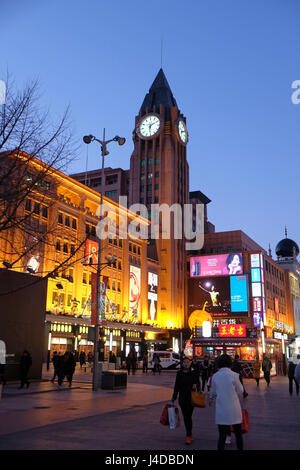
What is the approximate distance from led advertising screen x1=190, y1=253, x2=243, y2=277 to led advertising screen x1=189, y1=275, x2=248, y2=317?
1041 mm

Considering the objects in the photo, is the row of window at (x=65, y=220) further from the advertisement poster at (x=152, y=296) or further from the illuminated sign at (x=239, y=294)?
the illuminated sign at (x=239, y=294)

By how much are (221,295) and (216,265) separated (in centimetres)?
532

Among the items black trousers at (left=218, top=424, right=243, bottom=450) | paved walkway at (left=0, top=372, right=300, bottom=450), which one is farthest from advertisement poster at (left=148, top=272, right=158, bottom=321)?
black trousers at (left=218, top=424, right=243, bottom=450)

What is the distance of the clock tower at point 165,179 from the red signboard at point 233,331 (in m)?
19.5

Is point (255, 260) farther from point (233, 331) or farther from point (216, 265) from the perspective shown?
point (233, 331)

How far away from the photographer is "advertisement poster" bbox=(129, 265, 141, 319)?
222 ft

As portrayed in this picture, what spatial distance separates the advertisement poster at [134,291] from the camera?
2664 inches

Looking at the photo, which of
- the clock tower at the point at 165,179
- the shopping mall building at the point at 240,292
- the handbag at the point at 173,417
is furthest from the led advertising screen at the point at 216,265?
the handbag at the point at 173,417

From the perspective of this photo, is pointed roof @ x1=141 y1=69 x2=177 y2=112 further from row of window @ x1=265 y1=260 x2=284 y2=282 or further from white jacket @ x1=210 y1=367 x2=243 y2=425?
white jacket @ x1=210 y1=367 x2=243 y2=425

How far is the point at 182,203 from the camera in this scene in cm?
8681

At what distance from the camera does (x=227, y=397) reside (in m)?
7.47

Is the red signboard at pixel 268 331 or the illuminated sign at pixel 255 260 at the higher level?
the illuminated sign at pixel 255 260
